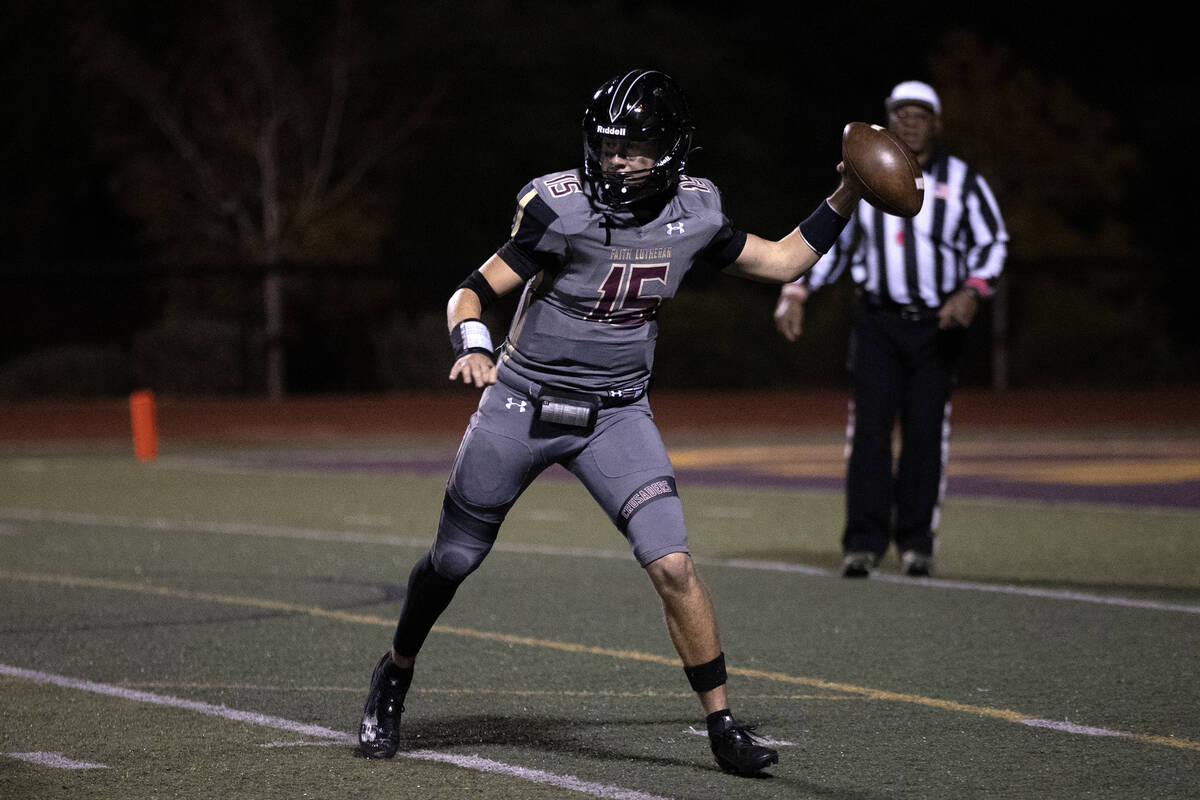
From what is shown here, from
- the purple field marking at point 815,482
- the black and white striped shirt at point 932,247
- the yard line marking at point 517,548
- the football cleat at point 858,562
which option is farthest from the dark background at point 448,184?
the football cleat at point 858,562

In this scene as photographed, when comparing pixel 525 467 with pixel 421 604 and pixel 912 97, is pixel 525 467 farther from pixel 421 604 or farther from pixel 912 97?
pixel 912 97

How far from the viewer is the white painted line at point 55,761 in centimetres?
516

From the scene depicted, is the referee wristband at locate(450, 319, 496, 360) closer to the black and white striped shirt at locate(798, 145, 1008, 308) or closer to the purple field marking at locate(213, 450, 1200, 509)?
the black and white striped shirt at locate(798, 145, 1008, 308)

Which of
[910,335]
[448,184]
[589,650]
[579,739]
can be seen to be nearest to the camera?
[579,739]

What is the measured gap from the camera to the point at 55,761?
5230 millimetres

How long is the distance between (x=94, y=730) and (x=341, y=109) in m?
24.5

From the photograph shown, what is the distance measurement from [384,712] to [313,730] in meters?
0.43

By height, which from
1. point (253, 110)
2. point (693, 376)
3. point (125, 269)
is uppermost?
point (253, 110)

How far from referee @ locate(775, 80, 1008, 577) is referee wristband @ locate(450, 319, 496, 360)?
4.05 metres

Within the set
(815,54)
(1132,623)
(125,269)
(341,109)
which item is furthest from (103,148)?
(1132,623)

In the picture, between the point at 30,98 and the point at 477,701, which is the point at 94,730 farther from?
the point at 30,98

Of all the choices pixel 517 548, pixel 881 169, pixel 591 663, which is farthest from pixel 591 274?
pixel 517 548

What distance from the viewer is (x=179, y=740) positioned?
18.1 feet

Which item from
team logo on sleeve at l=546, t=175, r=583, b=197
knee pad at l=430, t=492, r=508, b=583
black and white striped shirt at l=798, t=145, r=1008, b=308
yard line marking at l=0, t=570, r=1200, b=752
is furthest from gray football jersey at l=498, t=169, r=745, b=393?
black and white striped shirt at l=798, t=145, r=1008, b=308
